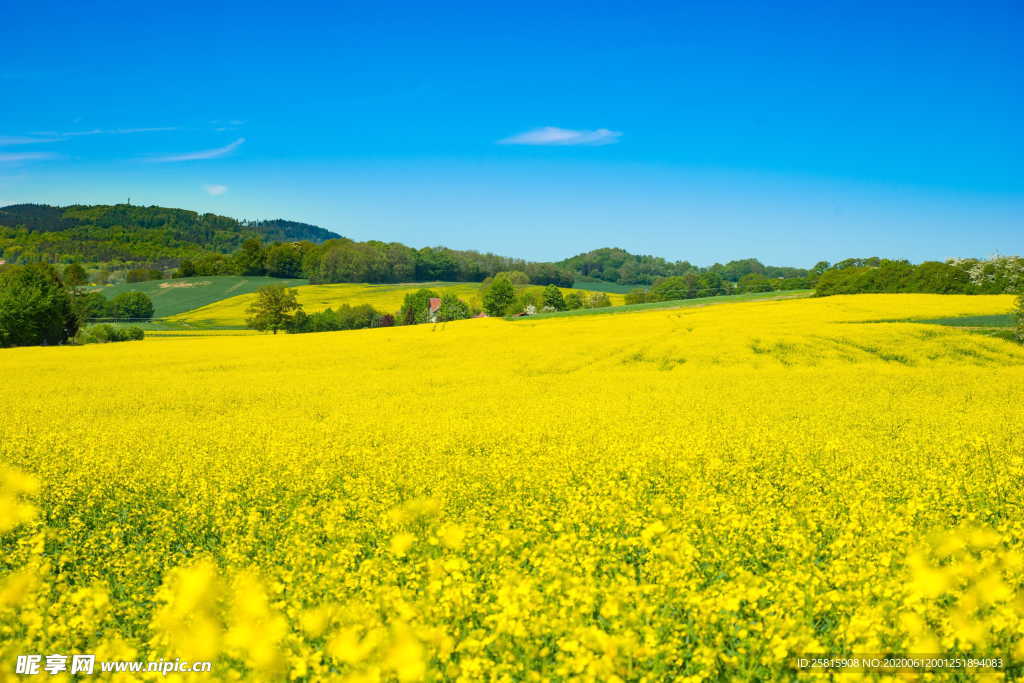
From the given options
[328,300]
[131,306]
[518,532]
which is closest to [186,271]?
[131,306]

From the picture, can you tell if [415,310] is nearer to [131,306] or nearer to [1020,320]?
[131,306]

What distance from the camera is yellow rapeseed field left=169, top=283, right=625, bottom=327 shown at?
3583 inches

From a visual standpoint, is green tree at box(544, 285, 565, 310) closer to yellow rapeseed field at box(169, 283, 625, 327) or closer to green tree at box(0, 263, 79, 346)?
yellow rapeseed field at box(169, 283, 625, 327)

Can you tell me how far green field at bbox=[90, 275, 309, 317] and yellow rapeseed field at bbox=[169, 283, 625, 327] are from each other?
4.14 metres

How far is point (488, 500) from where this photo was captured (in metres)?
7.58

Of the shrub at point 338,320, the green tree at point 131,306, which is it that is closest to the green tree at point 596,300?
the shrub at point 338,320

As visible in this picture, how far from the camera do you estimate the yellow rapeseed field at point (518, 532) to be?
4230mm

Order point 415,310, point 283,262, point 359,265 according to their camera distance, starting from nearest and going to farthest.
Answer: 1. point 415,310
2. point 359,265
3. point 283,262

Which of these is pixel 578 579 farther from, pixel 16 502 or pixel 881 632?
pixel 16 502

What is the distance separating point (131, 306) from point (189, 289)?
16377 mm

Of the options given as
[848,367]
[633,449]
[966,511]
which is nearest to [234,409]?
[633,449]

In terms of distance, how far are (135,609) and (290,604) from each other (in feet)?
3.82

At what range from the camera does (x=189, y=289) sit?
11275 centimetres

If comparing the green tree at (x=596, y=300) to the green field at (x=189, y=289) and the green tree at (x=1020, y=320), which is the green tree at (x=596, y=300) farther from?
the green tree at (x=1020, y=320)
